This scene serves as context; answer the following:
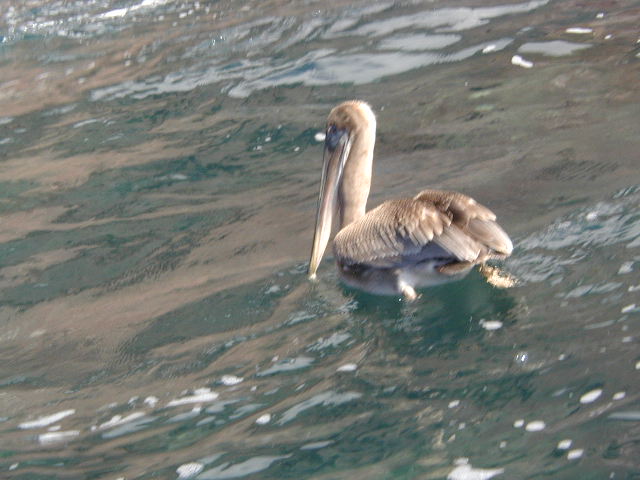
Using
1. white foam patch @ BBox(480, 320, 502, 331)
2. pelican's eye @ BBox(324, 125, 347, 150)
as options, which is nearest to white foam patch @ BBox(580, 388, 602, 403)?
white foam patch @ BBox(480, 320, 502, 331)

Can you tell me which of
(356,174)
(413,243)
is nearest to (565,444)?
(413,243)

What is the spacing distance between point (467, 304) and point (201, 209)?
2.27 meters

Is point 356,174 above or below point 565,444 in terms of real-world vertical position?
above

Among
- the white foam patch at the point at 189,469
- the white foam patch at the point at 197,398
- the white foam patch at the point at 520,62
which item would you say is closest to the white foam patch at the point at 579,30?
the white foam patch at the point at 520,62

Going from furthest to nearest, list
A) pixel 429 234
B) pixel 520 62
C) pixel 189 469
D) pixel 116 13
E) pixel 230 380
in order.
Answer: pixel 116 13
pixel 520 62
pixel 429 234
pixel 230 380
pixel 189 469

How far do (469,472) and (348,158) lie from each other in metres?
2.46

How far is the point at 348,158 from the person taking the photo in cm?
562

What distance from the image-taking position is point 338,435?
152 inches

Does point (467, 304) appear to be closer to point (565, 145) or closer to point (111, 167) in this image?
point (565, 145)

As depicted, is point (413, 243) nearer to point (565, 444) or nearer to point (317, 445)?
point (317, 445)

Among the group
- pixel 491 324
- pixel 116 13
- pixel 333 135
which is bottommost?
pixel 491 324

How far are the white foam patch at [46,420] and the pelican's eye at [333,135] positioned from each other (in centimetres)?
202

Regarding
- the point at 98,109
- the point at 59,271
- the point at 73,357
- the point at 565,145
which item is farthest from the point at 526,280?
the point at 98,109

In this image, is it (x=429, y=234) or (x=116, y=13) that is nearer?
(x=429, y=234)
